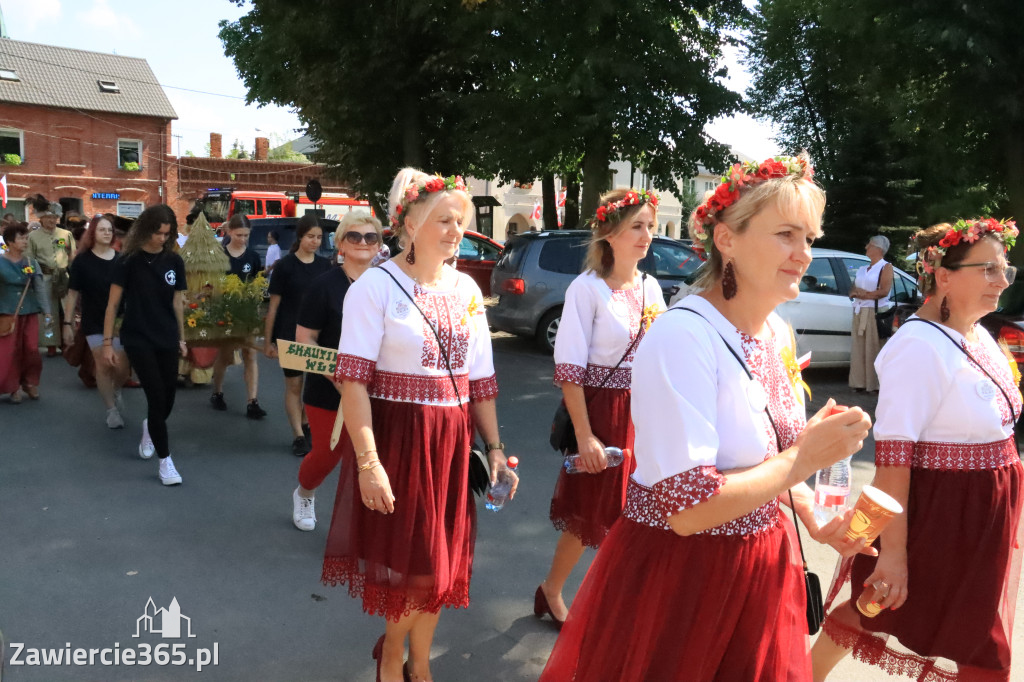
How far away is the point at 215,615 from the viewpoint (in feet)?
13.8

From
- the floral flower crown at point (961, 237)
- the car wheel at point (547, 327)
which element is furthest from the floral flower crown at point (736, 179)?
the car wheel at point (547, 327)

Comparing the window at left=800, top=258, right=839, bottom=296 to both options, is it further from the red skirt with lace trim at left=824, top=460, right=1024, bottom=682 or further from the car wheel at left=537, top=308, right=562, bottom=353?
the red skirt with lace trim at left=824, top=460, right=1024, bottom=682

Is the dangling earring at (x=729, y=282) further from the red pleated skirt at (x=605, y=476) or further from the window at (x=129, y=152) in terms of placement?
the window at (x=129, y=152)

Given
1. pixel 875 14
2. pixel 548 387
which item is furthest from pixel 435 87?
pixel 548 387

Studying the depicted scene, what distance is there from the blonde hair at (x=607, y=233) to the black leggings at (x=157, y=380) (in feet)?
11.7

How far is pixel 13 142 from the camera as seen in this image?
40.8 meters

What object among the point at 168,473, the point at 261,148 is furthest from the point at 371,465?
the point at 261,148

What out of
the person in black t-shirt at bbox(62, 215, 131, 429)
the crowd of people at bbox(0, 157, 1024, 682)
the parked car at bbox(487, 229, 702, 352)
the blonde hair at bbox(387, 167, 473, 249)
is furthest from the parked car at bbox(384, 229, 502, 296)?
the blonde hair at bbox(387, 167, 473, 249)

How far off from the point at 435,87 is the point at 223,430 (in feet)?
45.3

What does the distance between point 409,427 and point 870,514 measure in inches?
66.0

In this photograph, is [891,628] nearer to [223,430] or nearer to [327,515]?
[327,515]

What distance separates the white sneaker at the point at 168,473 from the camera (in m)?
6.22

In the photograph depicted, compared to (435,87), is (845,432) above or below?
below

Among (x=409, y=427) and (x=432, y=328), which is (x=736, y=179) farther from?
(x=409, y=427)
